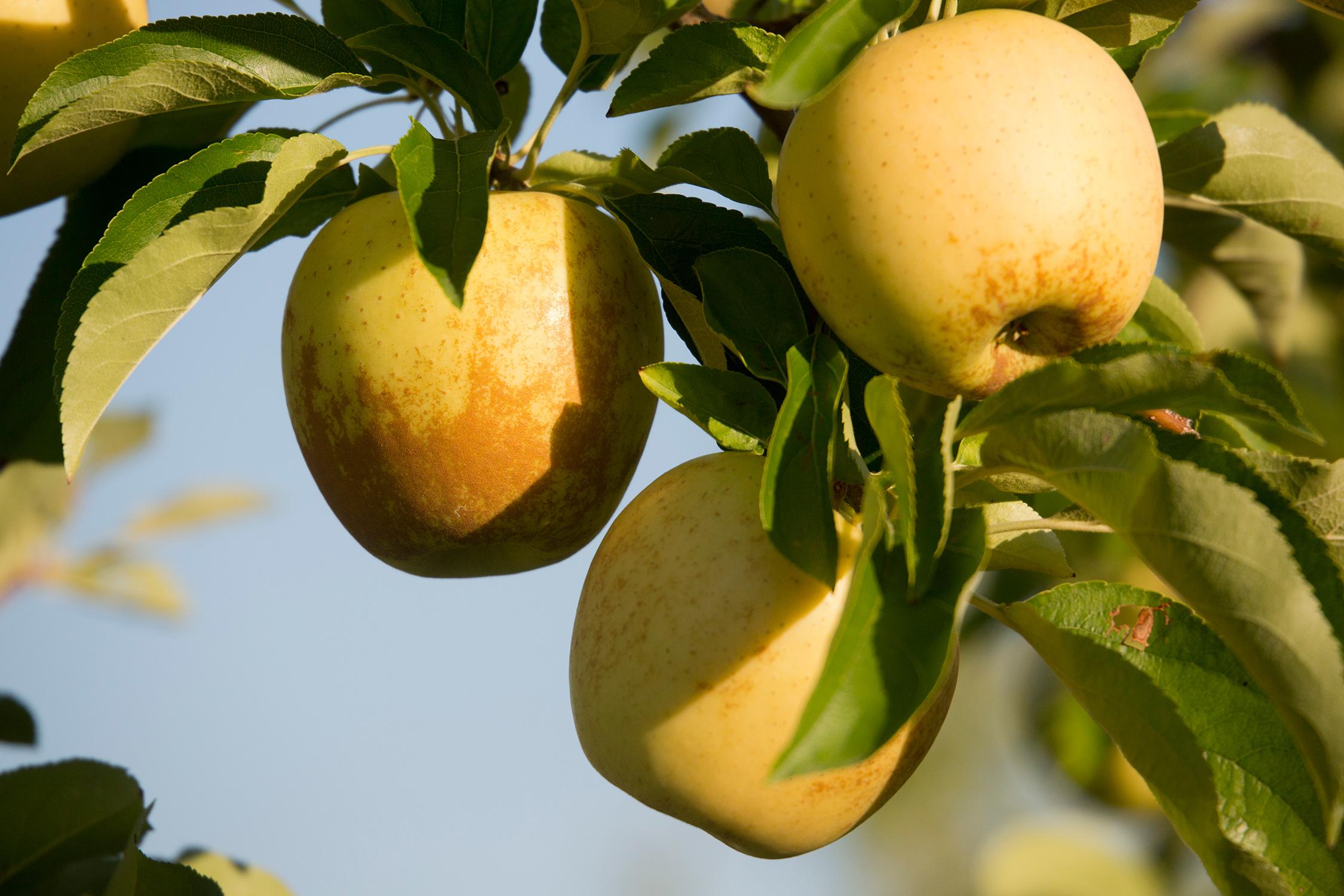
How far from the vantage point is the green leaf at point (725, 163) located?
3.34ft

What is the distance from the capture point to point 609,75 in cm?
124

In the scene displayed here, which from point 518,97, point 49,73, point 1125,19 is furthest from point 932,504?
point 49,73

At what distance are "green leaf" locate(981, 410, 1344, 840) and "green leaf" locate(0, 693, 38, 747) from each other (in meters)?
1.41

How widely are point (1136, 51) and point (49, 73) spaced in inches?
42.4

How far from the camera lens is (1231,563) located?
68 cm

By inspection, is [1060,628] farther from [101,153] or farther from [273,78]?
[101,153]

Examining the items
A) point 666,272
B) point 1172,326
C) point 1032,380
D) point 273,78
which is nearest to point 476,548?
A: point 666,272

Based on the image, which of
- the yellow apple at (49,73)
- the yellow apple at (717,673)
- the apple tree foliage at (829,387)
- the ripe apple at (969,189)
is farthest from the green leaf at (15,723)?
the ripe apple at (969,189)

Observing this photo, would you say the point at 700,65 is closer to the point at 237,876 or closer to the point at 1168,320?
the point at 1168,320

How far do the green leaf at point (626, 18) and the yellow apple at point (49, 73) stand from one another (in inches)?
18.8

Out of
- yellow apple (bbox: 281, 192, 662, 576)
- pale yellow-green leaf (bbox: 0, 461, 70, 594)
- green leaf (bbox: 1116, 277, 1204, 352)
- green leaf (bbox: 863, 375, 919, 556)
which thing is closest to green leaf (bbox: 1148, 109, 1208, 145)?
green leaf (bbox: 1116, 277, 1204, 352)

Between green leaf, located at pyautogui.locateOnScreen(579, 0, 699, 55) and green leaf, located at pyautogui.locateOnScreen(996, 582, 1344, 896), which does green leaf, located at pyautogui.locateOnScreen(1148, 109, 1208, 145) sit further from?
green leaf, located at pyautogui.locateOnScreen(996, 582, 1344, 896)

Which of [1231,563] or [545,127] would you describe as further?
[545,127]

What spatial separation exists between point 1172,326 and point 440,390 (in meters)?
0.85
